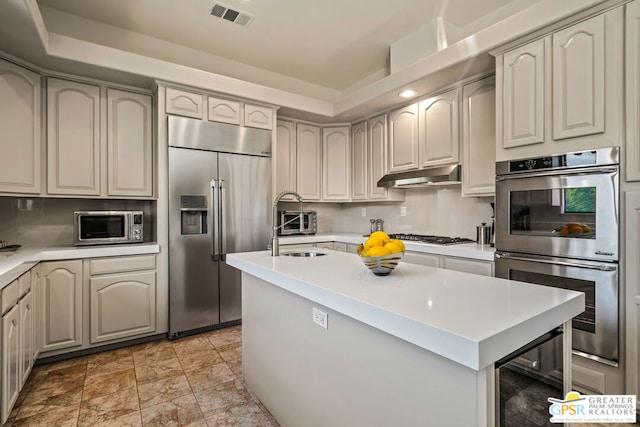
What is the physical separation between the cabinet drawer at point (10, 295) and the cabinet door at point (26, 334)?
12 centimetres

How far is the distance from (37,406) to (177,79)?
2605 millimetres

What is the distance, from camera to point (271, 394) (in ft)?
5.97

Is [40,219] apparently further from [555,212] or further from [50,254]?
[555,212]

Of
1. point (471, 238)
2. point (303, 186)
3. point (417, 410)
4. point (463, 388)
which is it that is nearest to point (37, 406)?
point (417, 410)

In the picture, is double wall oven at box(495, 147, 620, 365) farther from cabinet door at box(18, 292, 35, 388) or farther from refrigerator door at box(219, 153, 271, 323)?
cabinet door at box(18, 292, 35, 388)

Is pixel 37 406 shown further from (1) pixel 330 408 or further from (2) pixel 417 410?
(2) pixel 417 410

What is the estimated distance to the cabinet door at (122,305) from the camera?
266 cm

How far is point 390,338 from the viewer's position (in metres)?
1.08

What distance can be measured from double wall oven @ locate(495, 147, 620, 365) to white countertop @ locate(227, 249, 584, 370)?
102cm

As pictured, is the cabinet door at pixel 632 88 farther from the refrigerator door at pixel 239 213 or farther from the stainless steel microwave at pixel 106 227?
the stainless steel microwave at pixel 106 227

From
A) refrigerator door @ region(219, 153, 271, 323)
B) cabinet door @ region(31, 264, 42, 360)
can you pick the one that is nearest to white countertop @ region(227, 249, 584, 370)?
refrigerator door @ region(219, 153, 271, 323)

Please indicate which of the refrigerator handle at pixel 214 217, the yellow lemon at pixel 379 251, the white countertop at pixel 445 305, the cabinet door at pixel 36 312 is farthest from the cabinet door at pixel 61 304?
the yellow lemon at pixel 379 251

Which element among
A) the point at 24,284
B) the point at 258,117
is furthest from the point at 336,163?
the point at 24,284

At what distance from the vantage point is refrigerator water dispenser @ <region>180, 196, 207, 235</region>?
3.04 metres
